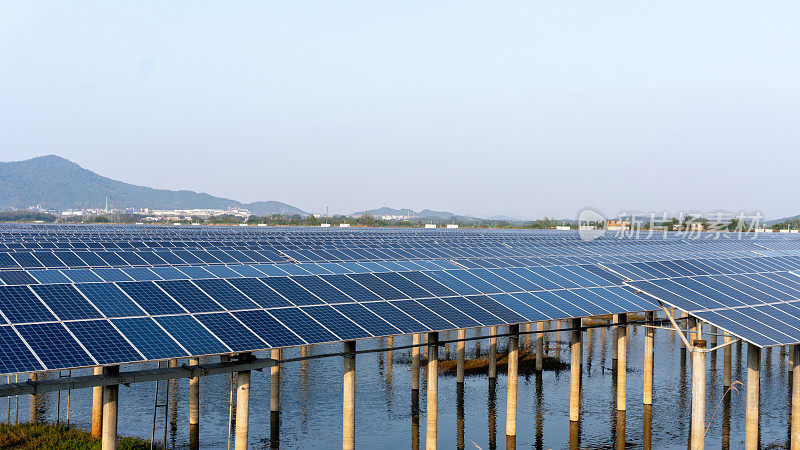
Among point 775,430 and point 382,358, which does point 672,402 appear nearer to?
point 775,430

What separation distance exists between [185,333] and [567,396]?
28.0 metres

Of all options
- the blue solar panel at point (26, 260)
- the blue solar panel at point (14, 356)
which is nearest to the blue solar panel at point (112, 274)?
the blue solar panel at point (26, 260)

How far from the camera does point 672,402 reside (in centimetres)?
4025

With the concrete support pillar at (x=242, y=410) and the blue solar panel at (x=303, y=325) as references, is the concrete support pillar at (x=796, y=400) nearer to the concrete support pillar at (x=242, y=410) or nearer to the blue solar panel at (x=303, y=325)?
the blue solar panel at (x=303, y=325)

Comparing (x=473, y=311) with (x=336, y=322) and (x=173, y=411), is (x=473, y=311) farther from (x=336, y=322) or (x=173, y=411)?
(x=173, y=411)

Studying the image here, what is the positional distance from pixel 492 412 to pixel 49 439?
20.9m

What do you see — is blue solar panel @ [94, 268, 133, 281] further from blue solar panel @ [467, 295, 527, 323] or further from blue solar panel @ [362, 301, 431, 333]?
blue solar panel @ [467, 295, 527, 323]

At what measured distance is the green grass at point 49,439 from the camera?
2669cm

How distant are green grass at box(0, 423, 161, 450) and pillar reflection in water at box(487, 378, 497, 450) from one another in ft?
48.9

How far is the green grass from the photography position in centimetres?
2669

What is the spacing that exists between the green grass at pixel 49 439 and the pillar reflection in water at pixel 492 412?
14.9 m

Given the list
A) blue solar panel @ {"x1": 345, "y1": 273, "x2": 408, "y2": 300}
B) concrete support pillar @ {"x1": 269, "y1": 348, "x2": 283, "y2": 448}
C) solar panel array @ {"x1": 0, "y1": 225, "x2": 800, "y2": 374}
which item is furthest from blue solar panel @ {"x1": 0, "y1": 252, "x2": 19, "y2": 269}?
blue solar panel @ {"x1": 345, "y1": 273, "x2": 408, "y2": 300}

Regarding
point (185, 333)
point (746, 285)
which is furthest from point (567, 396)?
point (185, 333)

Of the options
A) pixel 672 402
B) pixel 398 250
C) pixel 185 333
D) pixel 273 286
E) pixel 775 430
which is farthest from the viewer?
pixel 398 250
